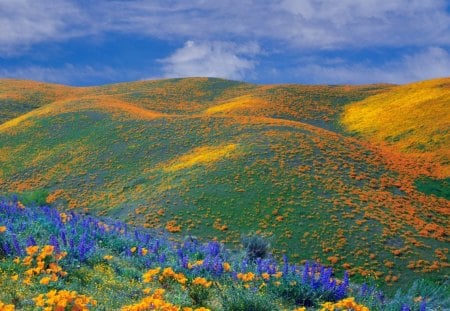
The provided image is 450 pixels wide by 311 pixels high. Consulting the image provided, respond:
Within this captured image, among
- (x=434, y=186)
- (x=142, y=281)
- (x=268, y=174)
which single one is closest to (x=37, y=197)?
(x=268, y=174)

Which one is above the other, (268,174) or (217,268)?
(268,174)

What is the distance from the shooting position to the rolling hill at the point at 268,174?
25.0 m

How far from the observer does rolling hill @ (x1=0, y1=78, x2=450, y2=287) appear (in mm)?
25031

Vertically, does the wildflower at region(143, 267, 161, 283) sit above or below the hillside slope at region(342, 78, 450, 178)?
below

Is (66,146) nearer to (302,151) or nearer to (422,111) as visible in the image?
(302,151)

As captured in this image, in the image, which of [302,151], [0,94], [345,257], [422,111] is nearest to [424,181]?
[302,151]

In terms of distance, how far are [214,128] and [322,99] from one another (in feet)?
113

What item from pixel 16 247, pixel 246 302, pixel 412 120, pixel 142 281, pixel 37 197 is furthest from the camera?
pixel 412 120

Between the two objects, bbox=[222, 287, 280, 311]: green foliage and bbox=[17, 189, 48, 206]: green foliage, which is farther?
bbox=[17, 189, 48, 206]: green foliage

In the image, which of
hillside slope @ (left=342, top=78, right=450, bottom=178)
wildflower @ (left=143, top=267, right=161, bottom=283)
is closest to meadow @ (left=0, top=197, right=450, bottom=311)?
wildflower @ (left=143, top=267, right=161, bottom=283)

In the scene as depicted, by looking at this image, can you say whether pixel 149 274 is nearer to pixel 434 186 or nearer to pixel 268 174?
pixel 268 174

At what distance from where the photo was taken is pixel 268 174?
3222cm

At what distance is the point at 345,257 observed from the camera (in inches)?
914

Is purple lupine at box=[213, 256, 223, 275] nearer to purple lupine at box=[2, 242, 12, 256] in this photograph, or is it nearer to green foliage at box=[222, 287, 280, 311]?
green foliage at box=[222, 287, 280, 311]
